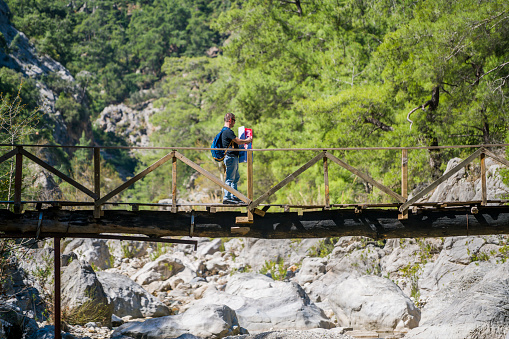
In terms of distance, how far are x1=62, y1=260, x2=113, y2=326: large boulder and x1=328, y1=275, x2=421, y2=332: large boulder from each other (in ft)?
14.8

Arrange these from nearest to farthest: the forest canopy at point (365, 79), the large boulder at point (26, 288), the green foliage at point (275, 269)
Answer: the large boulder at point (26, 288) → the forest canopy at point (365, 79) → the green foliage at point (275, 269)

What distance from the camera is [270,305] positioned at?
36.3 feet

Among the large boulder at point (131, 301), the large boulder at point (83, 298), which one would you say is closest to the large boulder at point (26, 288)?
the large boulder at point (83, 298)

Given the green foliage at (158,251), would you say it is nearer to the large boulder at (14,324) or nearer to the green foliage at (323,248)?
the green foliage at (323,248)

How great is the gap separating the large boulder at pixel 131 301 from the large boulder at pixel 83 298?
270 mm

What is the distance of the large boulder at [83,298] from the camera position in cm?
1073

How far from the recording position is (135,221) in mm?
7973

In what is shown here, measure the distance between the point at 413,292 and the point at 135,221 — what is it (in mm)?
6487

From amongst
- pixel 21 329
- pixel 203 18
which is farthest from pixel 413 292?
pixel 203 18

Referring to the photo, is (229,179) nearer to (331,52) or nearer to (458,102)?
(458,102)

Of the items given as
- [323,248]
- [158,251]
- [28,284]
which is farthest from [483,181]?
[158,251]

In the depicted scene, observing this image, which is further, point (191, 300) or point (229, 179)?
point (191, 300)

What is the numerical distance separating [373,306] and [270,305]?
204 centimetres

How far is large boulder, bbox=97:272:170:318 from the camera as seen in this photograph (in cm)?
1170
